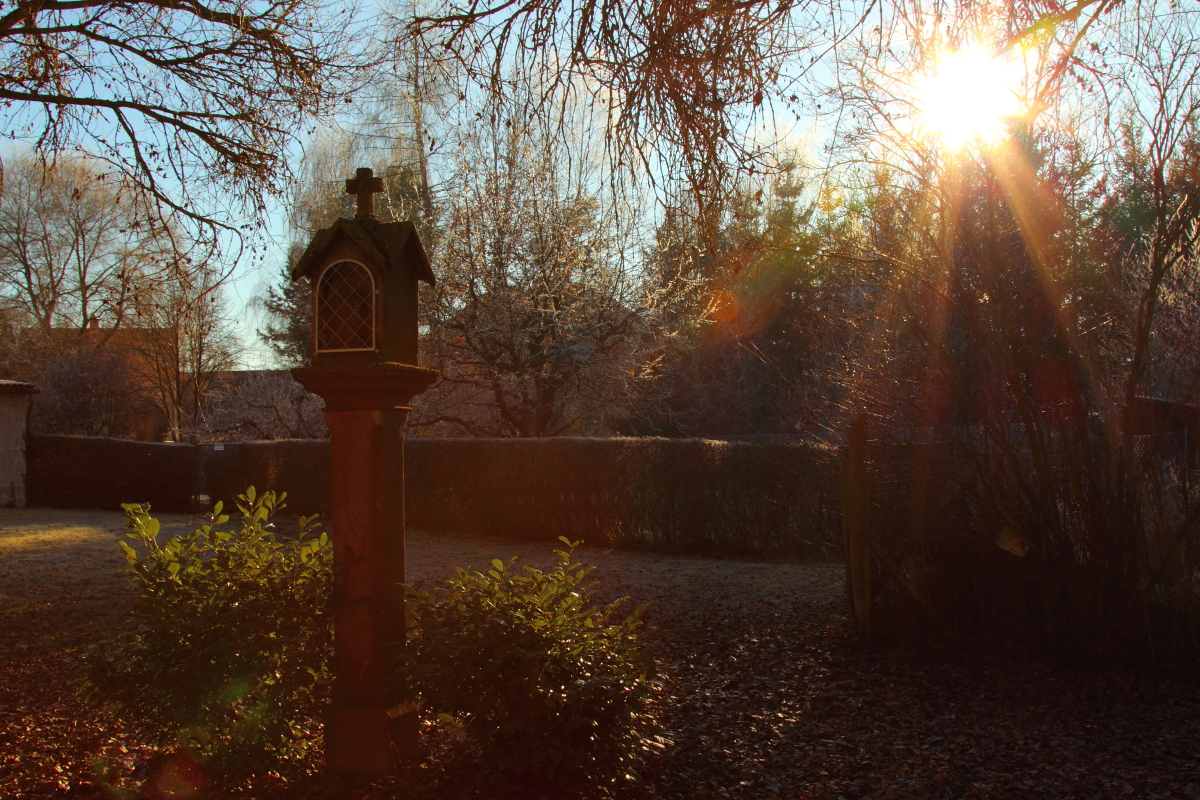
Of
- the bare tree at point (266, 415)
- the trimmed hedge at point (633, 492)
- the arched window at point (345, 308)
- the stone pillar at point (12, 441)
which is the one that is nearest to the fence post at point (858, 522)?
the trimmed hedge at point (633, 492)

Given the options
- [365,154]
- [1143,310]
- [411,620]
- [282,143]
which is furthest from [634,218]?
[365,154]

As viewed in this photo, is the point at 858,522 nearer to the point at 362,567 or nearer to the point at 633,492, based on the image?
the point at 362,567

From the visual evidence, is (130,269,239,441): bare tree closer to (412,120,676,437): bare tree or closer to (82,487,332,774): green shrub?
(412,120,676,437): bare tree

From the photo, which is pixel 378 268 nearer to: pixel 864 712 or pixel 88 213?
pixel 864 712

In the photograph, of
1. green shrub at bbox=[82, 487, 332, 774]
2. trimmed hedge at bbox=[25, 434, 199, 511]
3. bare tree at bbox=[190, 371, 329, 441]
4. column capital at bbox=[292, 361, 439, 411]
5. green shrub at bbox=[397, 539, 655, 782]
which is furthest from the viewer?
bare tree at bbox=[190, 371, 329, 441]

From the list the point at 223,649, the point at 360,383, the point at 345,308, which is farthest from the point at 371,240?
the point at 223,649

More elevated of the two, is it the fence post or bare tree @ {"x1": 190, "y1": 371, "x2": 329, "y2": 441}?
bare tree @ {"x1": 190, "y1": 371, "x2": 329, "y2": 441}

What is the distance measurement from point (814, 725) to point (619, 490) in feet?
22.5

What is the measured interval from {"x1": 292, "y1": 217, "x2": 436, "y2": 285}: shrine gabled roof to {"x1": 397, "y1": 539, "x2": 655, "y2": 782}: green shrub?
148 centimetres

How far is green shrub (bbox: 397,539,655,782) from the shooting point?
315 cm

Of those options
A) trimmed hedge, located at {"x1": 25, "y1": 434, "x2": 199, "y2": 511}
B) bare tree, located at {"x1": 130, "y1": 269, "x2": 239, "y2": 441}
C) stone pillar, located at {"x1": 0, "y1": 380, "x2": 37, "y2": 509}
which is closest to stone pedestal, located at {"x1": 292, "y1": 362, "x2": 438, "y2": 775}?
trimmed hedge, located at {"x1": 25, "y1": 434, "x2": 199, "y2": 511}

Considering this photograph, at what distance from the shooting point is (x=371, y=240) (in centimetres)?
356

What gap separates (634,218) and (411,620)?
2.21m

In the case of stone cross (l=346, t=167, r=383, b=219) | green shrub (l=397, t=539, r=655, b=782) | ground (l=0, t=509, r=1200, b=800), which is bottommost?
ground (l=0, t=509, r=1200, b=800)
